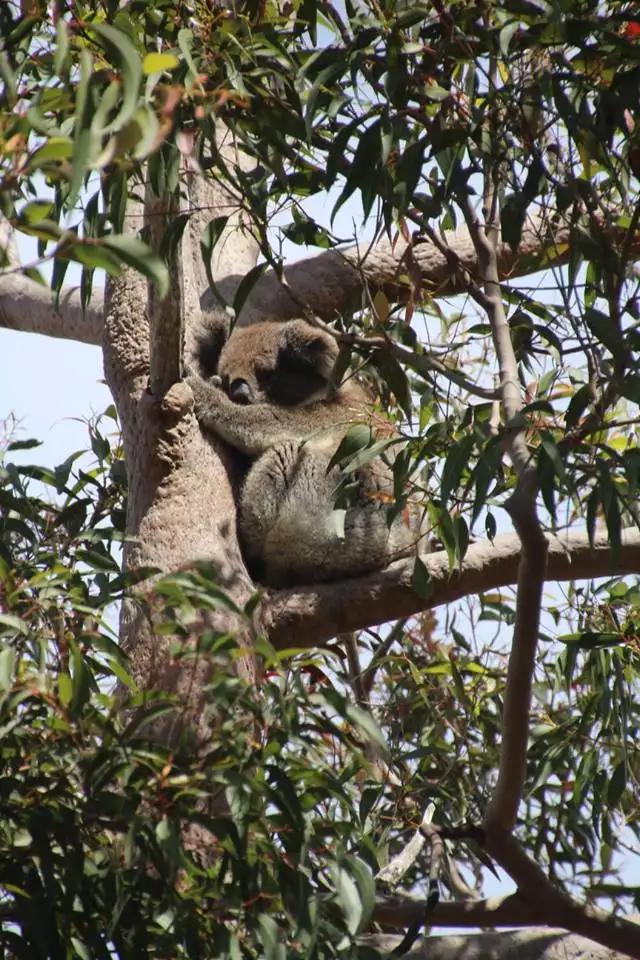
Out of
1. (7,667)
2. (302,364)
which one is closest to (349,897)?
(7,667)

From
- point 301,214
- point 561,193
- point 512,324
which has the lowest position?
point 512,324

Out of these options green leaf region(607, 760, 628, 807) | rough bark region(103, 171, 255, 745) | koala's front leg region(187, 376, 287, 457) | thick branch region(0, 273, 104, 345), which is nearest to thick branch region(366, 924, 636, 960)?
green leaf region(607, 760, 628, 807)

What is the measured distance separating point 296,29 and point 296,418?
193 cm

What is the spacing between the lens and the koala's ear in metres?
4.74

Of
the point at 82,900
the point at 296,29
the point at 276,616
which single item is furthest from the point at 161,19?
the point at 82,900

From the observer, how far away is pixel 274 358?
15.5 ft

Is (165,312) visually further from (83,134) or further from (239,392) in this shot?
(83,134)

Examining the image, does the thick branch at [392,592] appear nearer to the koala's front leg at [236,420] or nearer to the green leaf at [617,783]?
the green leaf at [617,783]

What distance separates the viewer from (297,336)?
4746 millimetres

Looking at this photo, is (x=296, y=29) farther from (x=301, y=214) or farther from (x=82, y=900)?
(x=82, y=900)

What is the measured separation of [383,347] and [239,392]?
163 centimetres

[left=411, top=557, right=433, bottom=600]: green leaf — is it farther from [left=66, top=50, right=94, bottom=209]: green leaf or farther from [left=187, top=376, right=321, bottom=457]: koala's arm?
[left=66, top=50, right=94, bottom=209]: green leaf

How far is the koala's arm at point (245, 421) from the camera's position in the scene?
396cm

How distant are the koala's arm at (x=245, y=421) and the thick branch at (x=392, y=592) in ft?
2.36
